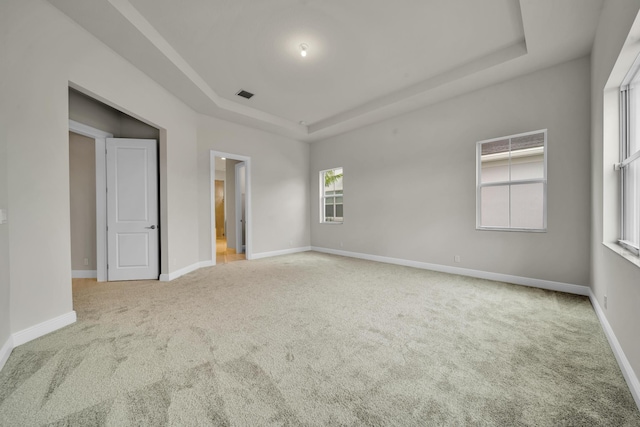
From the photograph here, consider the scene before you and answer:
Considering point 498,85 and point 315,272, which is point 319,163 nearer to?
point 315,272

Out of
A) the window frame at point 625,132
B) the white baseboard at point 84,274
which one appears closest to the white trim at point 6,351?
the white baseboard at point 84,274

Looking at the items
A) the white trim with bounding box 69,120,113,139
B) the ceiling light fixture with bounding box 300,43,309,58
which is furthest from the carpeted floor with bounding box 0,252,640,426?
the ceiling light fixture with bounding box 300,43,309,58

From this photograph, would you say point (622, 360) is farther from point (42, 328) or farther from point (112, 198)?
point (112, 198)

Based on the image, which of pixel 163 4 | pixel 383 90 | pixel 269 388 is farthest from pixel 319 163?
pixel 269 388

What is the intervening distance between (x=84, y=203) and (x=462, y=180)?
20.9 feet

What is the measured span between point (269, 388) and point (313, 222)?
562 centimetres

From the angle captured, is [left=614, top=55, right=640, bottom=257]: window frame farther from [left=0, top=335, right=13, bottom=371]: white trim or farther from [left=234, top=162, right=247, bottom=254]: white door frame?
[left=234, top=162, right=247, bottom=254]: white door frame

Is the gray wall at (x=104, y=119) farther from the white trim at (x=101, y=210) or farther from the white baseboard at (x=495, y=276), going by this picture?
the white baseboard at (x=495, y=276)

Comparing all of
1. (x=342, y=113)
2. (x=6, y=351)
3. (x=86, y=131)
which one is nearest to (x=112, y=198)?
(x=86, y=131)

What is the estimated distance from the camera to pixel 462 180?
4324 millimetres

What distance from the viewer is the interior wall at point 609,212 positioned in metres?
1.67

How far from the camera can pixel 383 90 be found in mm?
4496

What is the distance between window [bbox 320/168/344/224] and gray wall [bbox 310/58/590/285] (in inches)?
10.6

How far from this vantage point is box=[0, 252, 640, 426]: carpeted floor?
1.41 m
